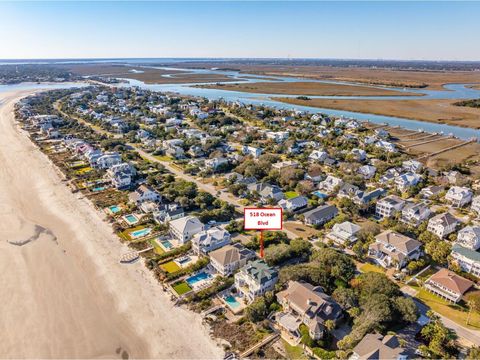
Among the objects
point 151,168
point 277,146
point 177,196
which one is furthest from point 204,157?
point 177,196

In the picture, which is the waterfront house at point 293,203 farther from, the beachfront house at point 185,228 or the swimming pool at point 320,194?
the beachfront house at point 185,228

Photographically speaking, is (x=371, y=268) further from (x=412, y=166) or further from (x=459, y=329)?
(x=412, y=166)

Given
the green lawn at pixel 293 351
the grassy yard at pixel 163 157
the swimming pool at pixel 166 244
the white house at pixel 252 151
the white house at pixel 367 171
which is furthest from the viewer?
the white house at pixel 252 151

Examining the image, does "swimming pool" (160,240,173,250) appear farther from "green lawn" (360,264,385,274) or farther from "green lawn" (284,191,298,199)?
"green lawn" (360,264,385,274)

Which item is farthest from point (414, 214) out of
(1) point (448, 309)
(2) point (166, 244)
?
(2) point (166, 244)

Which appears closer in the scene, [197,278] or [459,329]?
[459,329]

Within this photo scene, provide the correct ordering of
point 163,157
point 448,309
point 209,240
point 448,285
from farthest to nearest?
point 163,157, point 209,240, point 448,285, point 448,309

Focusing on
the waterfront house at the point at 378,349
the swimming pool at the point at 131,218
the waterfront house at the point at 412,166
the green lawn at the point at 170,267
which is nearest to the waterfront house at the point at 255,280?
the green lawn at the point at 170,267
